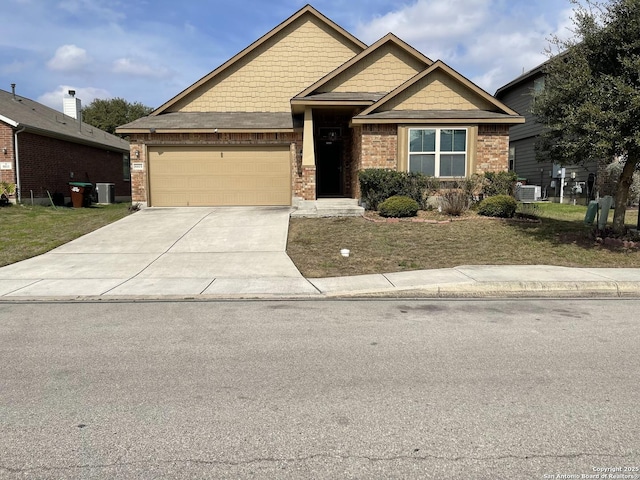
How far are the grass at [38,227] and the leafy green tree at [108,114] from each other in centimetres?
3602

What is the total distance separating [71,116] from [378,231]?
25.0 m

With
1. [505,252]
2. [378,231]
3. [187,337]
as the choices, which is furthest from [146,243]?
[505,252]

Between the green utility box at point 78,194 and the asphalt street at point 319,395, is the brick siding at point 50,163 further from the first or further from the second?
the asphalt street at point 319,395

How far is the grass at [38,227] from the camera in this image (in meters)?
12.1

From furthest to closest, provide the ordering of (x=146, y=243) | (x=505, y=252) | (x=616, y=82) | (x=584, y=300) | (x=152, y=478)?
(x=146, y=243)
(x=505, y=252)
(x=616, y=82)
(x=584, y=300)
(x=152, y=478)

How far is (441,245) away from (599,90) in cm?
468

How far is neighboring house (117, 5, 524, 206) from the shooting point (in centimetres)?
1641

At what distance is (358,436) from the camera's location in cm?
332

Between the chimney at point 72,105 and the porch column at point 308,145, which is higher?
the chimney at point 72,105

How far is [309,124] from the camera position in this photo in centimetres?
1719

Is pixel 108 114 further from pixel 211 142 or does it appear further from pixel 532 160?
pixel 532 160

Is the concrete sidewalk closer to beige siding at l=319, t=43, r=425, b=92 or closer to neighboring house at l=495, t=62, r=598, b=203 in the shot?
beige siding at l=319, t=43, r=425, b=92

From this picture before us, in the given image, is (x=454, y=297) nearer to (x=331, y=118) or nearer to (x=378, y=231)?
(x=378, y=231)

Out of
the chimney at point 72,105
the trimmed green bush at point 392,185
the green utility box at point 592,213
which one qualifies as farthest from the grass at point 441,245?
the chimney at point 72,105
